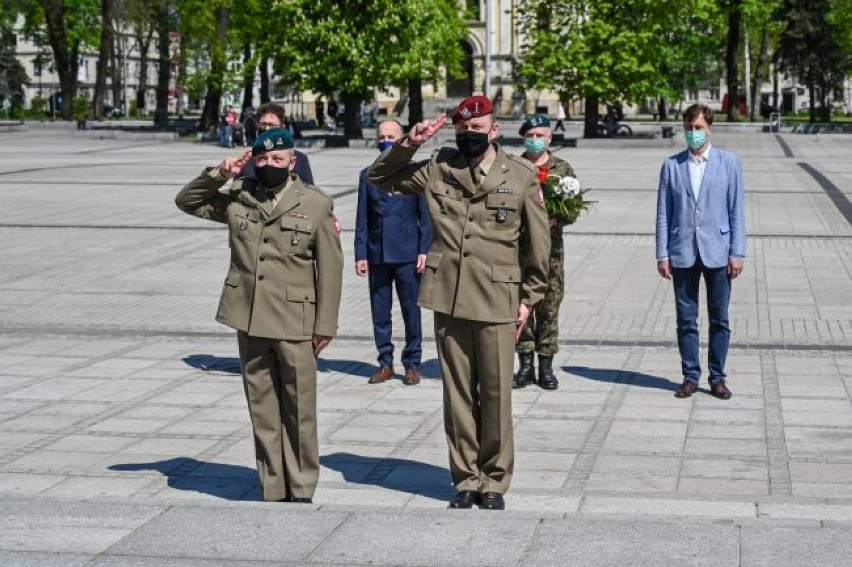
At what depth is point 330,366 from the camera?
11.6m

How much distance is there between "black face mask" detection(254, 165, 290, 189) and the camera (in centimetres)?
701

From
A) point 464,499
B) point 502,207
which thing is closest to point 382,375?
point 464,499

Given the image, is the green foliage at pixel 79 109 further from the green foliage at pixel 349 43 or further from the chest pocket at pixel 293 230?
the chest pocket at pixel 293 230

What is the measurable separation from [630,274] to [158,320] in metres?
5.31

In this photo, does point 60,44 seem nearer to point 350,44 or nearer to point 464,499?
point 350,44

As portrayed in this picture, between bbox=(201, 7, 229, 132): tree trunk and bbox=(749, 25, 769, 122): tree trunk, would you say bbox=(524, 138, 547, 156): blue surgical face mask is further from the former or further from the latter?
bbox=(749, 25, 769, 122): tree trunk

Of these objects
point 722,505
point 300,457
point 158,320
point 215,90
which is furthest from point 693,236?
point 215,90

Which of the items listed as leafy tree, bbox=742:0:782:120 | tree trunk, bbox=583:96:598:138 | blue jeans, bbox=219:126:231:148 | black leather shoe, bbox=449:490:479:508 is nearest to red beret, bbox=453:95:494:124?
black leather shoe, bbox=449:490:479:508

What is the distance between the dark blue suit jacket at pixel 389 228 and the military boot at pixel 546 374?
1.16 meters

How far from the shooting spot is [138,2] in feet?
202

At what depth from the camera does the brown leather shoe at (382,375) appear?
35.6 feet

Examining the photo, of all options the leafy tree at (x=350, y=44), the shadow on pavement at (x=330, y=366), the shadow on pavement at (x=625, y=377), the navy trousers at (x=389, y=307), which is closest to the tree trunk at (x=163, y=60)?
the leafy tree at (x=350, y=44)

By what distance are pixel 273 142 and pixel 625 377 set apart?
469 centimetres

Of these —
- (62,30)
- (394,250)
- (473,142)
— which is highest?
(62,30)
